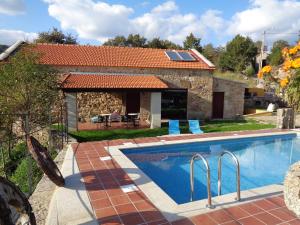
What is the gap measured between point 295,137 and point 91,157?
510 inches

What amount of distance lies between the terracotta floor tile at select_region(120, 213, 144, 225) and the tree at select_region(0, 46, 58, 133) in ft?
28.6

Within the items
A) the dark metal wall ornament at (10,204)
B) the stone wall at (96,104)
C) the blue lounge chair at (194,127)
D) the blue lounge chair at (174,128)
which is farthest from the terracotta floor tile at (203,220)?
the stone wall at (96,104)

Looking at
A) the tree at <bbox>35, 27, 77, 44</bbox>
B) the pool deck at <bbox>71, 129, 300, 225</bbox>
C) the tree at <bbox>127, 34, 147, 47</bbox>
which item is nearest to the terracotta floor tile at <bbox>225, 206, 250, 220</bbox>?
the pool deck at <bbox>71, 129, 300, 225</bbox>

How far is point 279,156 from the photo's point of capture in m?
13.2

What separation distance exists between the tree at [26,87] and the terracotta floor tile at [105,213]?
322 inches

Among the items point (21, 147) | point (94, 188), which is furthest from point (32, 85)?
point (94, 188)

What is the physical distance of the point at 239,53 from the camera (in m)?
50.2

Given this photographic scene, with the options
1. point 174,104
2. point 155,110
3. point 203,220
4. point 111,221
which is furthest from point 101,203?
point 174,104

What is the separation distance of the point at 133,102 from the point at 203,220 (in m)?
19.4

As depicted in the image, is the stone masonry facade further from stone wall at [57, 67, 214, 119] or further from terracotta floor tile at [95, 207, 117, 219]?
terracotta floor tile at [95, 207, 117, 219]

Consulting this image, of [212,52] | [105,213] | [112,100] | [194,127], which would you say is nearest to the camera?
[105,213]

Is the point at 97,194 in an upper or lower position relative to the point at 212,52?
lower

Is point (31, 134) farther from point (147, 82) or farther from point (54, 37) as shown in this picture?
point (54, 37)

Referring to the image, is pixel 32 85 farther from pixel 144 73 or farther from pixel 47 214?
pixel 144 73
